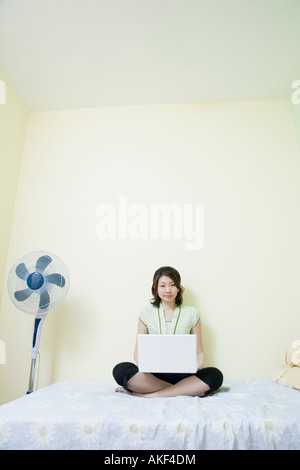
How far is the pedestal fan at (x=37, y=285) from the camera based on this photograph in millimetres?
1928

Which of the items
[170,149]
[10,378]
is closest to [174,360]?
[10,378]

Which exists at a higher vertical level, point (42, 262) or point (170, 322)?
point (42, 262)

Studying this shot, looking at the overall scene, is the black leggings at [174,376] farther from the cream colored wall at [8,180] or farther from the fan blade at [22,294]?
the cream colored wall at [8,180]

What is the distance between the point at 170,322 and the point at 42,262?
107 centimetres

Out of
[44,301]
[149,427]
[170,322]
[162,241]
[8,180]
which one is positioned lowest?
[149,427]

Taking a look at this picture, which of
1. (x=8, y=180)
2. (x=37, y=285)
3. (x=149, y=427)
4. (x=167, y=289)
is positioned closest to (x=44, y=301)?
(x=37, y=285)

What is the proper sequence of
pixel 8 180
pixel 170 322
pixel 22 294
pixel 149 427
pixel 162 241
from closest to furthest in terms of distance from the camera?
pixel 149 427 < pixel 22 294 < pixel 170 322 < pixel 162 241 < pixel 8 180

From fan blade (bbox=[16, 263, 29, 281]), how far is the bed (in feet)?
2.90

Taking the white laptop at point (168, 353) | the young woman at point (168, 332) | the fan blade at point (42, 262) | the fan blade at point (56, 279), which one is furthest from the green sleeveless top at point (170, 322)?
the fan blade at point (42, 262)

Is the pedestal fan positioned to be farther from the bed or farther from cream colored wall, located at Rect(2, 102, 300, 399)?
the bed

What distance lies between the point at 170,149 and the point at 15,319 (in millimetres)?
2205

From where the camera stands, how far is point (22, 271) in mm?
1962

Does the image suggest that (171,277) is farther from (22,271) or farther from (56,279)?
(22,271)

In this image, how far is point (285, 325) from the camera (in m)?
2.18
